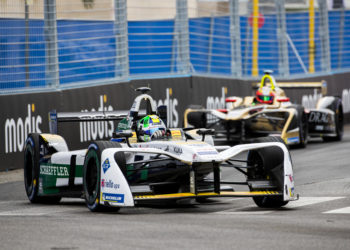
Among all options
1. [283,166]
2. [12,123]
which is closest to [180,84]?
[12,123]

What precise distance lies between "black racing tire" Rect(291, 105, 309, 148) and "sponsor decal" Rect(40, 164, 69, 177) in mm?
8220

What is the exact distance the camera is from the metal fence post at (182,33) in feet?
68.6

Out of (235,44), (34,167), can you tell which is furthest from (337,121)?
(34,167)

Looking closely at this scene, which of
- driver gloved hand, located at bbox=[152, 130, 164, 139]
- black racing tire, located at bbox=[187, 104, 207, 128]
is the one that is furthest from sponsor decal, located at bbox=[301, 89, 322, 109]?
driver gloved hand, located at bbox=[152, 130, 164, 139]

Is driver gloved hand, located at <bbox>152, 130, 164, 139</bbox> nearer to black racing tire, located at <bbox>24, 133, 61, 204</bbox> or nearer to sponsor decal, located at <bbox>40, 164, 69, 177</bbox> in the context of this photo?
sponsor decal, located at <bbox>40, 164, 69, 177</bbox>

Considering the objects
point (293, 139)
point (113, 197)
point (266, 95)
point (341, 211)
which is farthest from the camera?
point (266, 95)

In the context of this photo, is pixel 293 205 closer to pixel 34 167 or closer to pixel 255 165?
pixel 255 165

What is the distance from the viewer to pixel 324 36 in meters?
27.0

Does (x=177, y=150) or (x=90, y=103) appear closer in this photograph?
(x=177, y=150)

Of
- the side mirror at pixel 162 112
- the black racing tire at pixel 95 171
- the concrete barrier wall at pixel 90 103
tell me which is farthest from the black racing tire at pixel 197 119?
the black racing tire at pixel 95 171

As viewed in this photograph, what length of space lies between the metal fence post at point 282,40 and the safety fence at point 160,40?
0.03m

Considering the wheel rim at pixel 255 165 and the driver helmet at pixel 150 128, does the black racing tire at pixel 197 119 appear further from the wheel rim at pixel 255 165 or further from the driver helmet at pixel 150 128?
the wheel rim at pixel 255 165

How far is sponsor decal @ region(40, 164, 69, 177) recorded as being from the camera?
37.8 ft

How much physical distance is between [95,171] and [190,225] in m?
2.29
